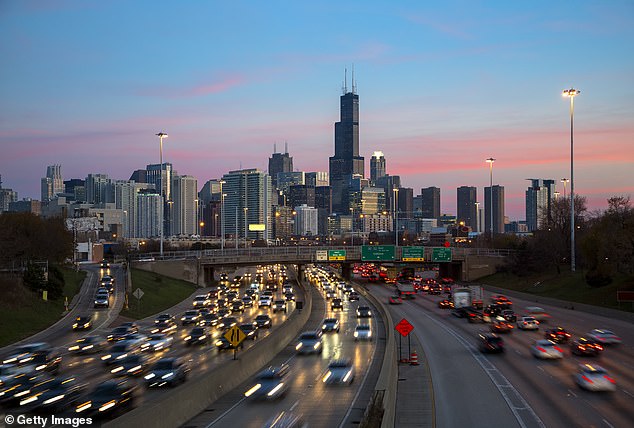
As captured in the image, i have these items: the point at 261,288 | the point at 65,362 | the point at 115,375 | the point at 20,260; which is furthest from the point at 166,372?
the point at 261,288

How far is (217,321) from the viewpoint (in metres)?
64.6

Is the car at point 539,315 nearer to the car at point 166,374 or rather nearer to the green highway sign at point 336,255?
the green highway sign at point 336,255

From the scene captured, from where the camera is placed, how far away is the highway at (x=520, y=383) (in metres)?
28.1

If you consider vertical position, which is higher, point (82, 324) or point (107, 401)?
point (107, 401)

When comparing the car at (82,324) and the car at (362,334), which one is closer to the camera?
the car at (362,334)

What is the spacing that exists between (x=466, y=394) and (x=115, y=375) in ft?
61.0

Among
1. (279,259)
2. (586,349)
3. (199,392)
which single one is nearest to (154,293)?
(279,259)

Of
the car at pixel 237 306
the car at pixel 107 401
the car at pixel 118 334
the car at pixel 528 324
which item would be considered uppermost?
the car at pixel 107 401

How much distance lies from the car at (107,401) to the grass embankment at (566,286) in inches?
2080

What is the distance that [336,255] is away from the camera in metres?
107

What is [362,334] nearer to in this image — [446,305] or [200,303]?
[200,303]

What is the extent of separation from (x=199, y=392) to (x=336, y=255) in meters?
78.5

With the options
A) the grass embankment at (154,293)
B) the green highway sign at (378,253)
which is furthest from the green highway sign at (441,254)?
the grass embankment at (154,293)

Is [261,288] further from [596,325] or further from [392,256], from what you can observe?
[596,325]
